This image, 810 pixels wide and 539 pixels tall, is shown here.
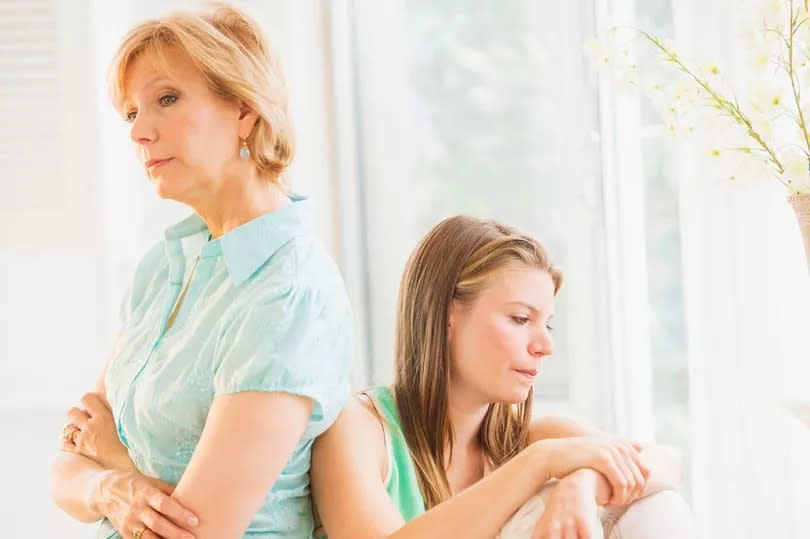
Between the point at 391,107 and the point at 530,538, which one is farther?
the point at 391,107

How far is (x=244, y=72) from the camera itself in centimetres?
173

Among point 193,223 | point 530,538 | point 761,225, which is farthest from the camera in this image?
point 761,225

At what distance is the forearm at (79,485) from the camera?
179 centimetres

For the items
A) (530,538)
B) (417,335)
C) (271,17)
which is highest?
(271,17)

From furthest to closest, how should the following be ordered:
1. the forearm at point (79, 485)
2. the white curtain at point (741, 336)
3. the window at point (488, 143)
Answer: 1. the window at point (488, 143)
2. the white curtain at point (741, 336)
3. the forearm at point (79, 485)

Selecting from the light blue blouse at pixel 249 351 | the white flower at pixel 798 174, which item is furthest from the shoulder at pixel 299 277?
the white flower at pixel 798 174

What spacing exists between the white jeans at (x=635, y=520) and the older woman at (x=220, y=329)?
13.4 inches

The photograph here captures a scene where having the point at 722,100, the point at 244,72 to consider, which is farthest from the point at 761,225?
the point at 244,72

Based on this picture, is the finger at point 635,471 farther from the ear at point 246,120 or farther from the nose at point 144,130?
the nose at point 144,130

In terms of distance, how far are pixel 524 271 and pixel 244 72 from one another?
62 centimetres

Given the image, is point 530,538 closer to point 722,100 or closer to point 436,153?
point 722,100

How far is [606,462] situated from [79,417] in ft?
3.12

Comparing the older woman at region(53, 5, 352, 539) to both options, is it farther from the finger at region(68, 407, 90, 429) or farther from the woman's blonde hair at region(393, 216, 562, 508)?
the woman's blonde hair at region(393, 216, 562, 508)

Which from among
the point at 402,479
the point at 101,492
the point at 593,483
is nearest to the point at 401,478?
the point at 402,479
